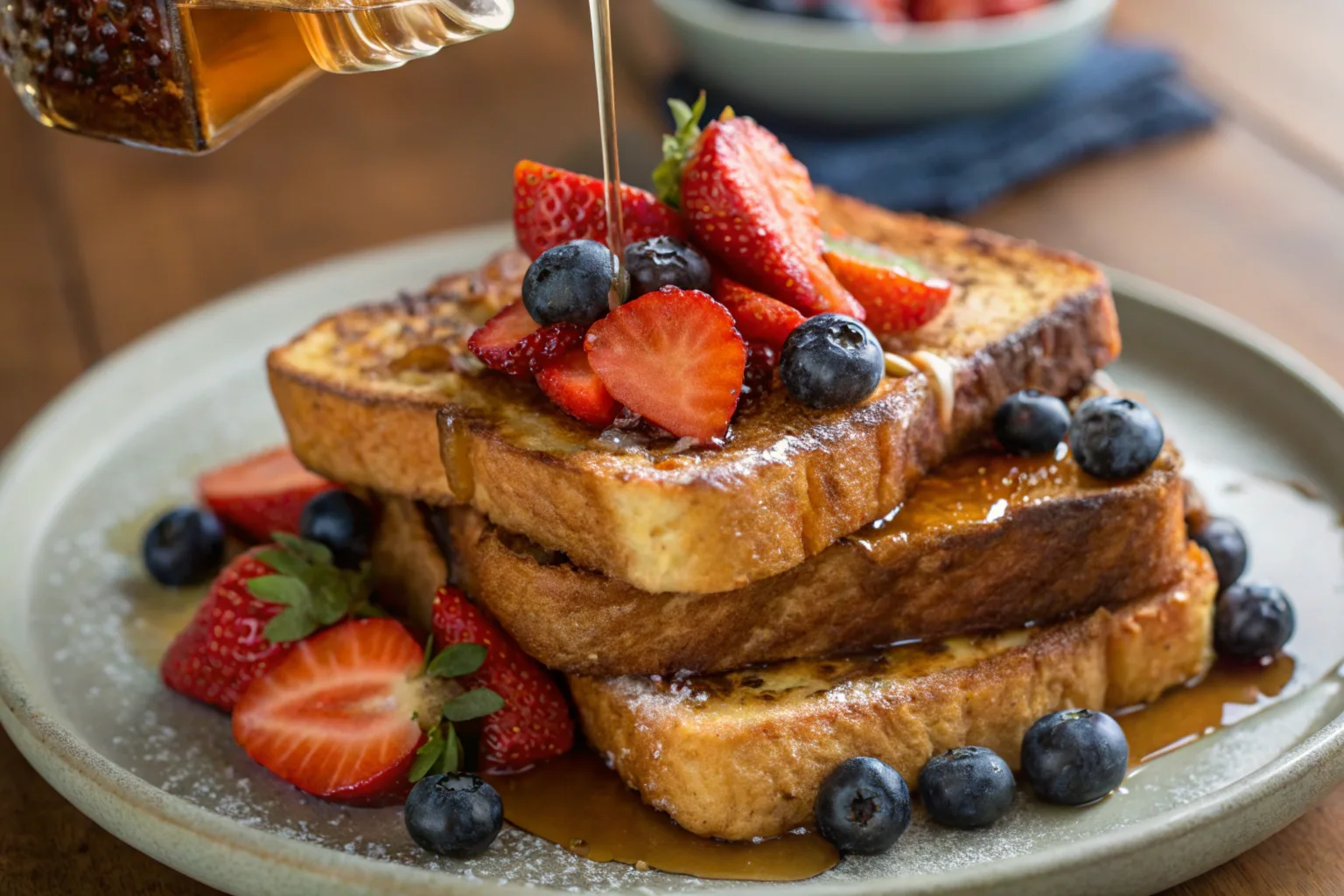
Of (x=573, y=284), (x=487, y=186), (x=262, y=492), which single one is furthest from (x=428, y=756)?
(x=487, y=186)

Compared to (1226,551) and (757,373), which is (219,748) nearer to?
(757,373)

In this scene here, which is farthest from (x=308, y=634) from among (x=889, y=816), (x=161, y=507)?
(x=889, y=816)

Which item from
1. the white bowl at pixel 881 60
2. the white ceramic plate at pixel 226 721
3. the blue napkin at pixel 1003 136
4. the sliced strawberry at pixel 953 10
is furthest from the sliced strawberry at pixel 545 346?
the sliced strawberry at pixel 953 10

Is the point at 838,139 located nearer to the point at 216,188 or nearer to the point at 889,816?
the point at 216,188

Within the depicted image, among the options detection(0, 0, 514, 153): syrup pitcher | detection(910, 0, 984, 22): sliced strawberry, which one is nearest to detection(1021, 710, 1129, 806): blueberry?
detection(0, 0, 514, 153): syrup pitcher

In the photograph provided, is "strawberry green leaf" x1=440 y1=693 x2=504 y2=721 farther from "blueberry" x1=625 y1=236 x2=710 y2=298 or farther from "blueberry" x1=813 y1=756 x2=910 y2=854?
"blueberry" x1=625 y1=236 x2=710 y2=298
